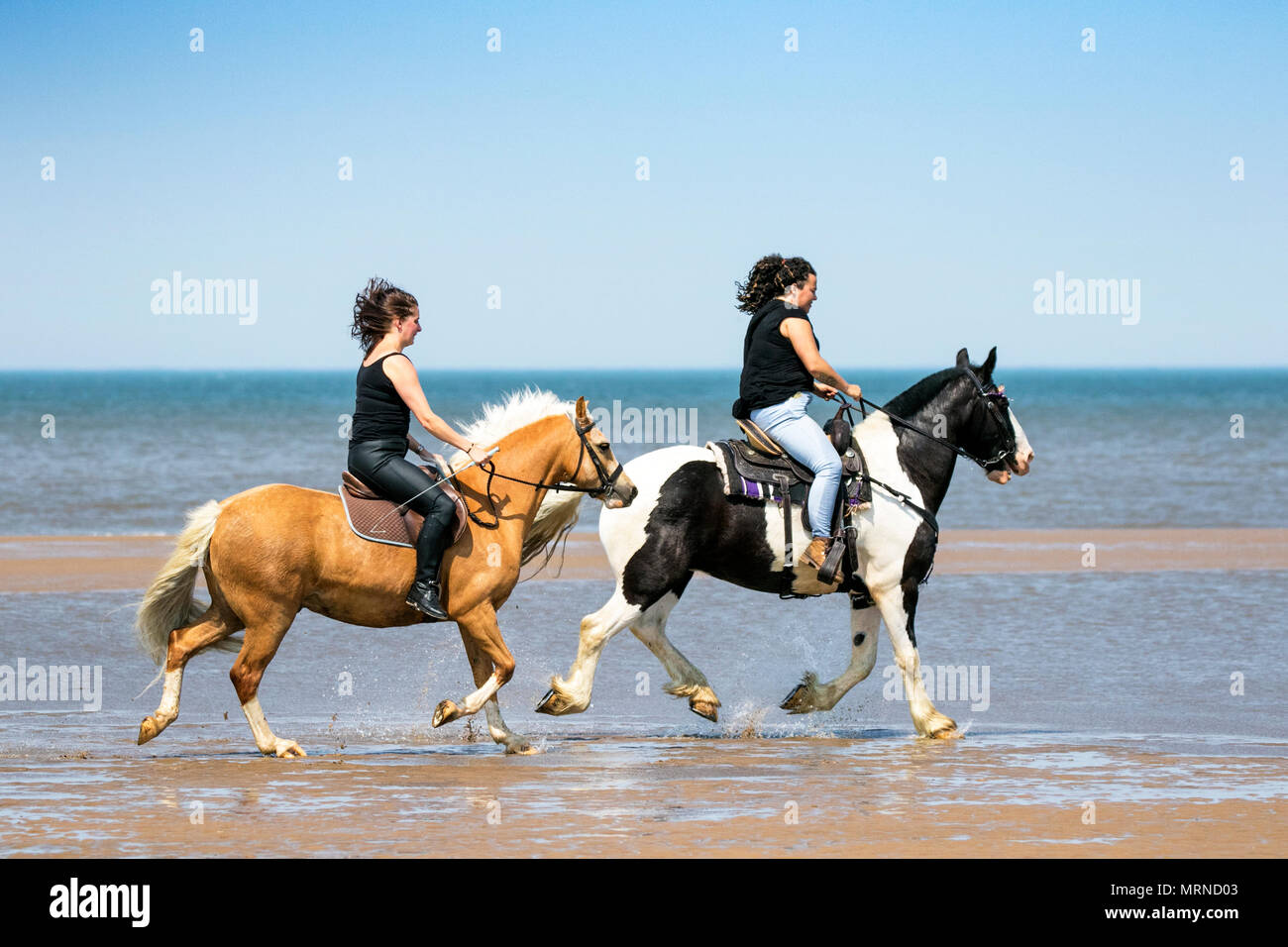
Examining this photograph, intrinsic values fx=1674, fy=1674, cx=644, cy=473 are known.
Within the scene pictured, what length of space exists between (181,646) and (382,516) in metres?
1.32

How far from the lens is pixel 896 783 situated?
27.6 ft

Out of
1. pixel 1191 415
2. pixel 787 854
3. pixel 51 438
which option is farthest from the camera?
pixel 1191 415

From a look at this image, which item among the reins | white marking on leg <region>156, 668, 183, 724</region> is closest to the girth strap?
the reins

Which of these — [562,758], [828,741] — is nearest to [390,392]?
[562,758]

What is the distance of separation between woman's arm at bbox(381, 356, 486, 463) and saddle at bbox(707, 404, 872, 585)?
170cm

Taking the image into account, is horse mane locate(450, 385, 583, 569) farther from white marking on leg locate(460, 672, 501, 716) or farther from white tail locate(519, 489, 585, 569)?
white marking on leg locate(460, 672, 501, 716)

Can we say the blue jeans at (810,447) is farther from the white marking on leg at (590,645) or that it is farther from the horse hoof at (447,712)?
the horse hoof at (447,712)

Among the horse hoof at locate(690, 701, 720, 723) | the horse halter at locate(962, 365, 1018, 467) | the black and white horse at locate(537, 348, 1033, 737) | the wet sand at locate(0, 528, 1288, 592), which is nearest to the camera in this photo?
the black and white horse at locate(537, 348, 1033, 737)

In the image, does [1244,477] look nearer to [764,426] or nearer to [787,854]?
[764,426]

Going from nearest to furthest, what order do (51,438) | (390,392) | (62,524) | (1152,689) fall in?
(390,392) → (1152,689) → (62,524) → (51,438)

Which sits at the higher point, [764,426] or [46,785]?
[764,426]

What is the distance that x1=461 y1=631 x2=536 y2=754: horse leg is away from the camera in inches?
368

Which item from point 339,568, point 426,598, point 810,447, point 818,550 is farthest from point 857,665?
point 339,568

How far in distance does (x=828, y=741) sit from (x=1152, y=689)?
9.82 feet
